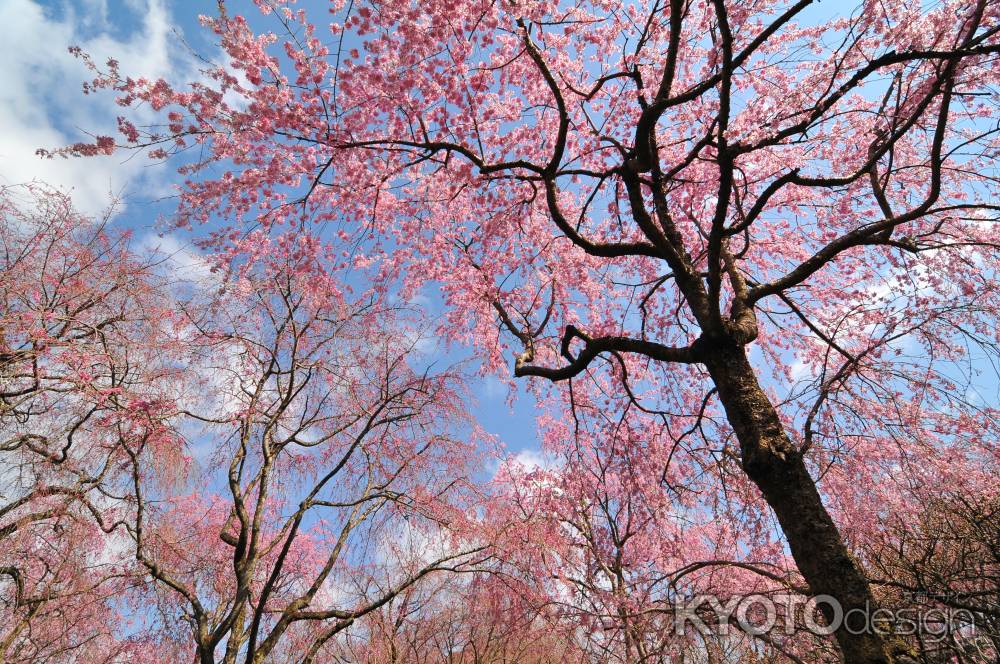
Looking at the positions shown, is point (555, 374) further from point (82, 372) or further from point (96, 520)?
point (96, 520)

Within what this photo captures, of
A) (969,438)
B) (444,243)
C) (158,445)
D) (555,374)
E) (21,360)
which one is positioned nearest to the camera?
(555,374)

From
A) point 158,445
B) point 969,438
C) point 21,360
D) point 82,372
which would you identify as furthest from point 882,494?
point 21,360

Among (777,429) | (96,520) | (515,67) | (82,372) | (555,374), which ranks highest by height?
(515,67)

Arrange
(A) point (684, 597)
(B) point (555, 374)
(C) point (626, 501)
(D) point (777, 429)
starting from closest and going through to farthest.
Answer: (D) point (777, 429)
(A) point (684, 597)
(B) point (555, 374)
(C) point (626, 501)

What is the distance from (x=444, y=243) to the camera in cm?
882

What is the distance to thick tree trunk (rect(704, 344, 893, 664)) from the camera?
114 inches

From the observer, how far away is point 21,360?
6000mm

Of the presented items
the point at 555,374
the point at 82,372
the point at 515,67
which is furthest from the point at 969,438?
the point at 82,372

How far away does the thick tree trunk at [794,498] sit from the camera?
2885 mm

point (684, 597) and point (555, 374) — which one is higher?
point (555, 374)

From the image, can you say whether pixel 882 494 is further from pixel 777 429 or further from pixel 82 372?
pixel 82 372

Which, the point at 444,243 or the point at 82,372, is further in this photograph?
the point at 444,243

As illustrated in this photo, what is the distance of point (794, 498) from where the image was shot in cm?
335

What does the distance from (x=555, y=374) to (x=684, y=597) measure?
2343mm
